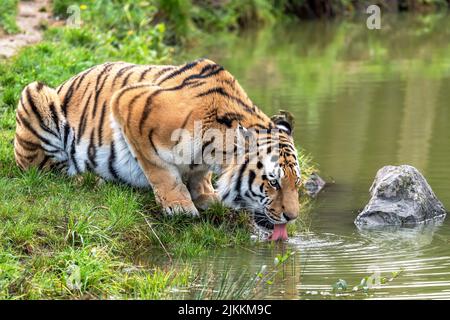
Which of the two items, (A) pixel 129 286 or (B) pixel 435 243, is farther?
(B) pixel 435 243

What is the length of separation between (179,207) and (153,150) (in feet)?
1.67

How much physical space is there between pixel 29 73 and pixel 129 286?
241 inches

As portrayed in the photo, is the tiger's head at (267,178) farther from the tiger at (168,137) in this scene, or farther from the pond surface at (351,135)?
the pond surface at (351,135)

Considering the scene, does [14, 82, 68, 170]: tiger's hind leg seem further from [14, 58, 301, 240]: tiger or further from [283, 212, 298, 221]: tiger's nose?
[283, 212, 298, 221]: tiger's nose

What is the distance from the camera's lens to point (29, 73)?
1187 cm

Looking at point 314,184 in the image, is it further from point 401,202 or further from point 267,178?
point 267,178

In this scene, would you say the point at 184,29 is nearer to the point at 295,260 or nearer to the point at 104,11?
the point at 104,11

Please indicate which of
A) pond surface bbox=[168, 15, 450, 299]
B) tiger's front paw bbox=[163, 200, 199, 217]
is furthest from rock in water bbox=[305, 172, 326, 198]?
tiger's front paw bbox=[163, 200, 199, 217]

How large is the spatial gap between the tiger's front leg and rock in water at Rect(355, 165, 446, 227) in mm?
1686

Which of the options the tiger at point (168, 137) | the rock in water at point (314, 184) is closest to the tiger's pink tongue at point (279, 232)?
the tiger at point (168, 137)

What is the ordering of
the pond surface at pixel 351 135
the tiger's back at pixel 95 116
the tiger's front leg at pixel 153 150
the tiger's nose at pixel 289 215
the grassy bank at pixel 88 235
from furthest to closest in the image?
the tiger's back at pixel 95 116 → the tiger's front leg at pixel 153 150 → the tiger's nose at pixel 289 215 → the pond surface at pixel 351 135 → the grassy bank at pixel 88 235

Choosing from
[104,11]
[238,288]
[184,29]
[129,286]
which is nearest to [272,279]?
[238,288]

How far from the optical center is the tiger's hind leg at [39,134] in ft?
28.0

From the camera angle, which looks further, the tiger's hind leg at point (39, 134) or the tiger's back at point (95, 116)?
the tiger's hind leg at point (39, 134)
